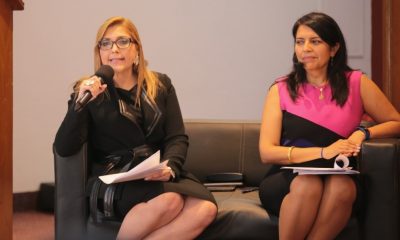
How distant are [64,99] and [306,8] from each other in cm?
182

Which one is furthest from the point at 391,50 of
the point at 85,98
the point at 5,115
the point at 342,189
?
the point at 5,115

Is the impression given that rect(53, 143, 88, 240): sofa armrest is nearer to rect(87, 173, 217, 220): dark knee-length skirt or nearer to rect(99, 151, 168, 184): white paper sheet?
rect(87, 173, 217, 220): dark knee-length skirt

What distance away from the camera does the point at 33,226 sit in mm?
3229

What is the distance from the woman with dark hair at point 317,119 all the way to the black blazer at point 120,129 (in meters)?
0.36

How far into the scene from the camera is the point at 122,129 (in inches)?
89.6

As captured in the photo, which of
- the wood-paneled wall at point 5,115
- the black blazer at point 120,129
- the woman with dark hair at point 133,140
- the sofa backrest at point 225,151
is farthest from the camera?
the sofa backrest at point 225,151

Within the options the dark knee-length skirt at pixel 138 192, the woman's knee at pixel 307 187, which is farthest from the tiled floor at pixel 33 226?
the woman's knee at pixel 307 187

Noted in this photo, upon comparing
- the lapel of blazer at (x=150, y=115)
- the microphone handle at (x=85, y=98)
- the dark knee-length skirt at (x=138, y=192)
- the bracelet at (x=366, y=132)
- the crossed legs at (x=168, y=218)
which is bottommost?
the crossed legs at (x=168, y=218)

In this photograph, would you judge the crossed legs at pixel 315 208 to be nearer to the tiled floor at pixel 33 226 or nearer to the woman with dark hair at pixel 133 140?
the woman with dark hair at pixel 133 140

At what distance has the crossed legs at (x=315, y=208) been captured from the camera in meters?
2.02

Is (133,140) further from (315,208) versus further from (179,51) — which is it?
(179,51)

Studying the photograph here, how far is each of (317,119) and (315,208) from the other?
0.41m

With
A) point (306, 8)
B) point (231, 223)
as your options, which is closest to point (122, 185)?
point (231, 223)

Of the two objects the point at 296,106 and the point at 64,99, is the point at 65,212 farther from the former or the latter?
the point at 64,99
